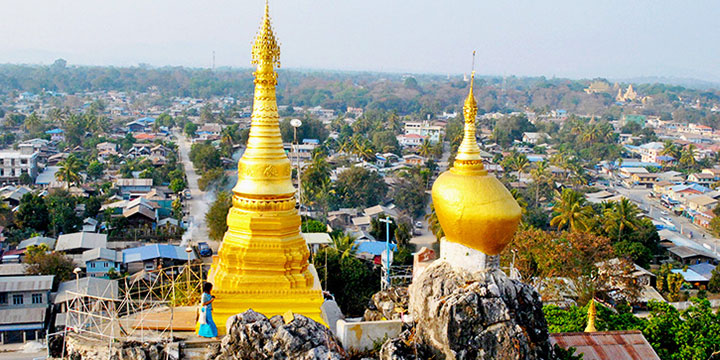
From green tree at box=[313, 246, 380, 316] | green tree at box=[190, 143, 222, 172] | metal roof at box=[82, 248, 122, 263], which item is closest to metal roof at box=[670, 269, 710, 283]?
green tree at box=[313, 246, 380, 316]

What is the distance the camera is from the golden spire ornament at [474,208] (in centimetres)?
1115

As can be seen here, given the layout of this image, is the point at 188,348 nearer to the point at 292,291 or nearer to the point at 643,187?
the point at 292,291

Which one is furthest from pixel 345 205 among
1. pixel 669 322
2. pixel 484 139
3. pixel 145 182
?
pixel 484 139

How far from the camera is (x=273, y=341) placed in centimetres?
1025

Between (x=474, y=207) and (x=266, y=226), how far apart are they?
4.86 m

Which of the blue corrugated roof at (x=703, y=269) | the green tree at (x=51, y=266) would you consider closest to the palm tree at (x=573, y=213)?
the blue corrugated roof at (x=703, y=269)

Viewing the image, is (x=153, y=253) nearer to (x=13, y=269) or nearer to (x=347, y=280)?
(x=13, y=269)

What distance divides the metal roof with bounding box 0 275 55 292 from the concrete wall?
16366mm

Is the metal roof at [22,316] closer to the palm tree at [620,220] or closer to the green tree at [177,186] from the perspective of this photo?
the green tree at [177,186]

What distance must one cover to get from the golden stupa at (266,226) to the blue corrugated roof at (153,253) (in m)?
17.0

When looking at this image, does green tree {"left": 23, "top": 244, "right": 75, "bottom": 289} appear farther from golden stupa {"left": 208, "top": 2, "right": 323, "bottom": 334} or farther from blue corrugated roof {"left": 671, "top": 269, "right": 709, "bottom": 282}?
blue corrugated roof {"left": 671, "top": 269, "right": 709, "bottom": 282}

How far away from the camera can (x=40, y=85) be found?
15688cm

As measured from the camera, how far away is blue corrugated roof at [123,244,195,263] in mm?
29766

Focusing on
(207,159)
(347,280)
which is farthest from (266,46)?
(207,159)
